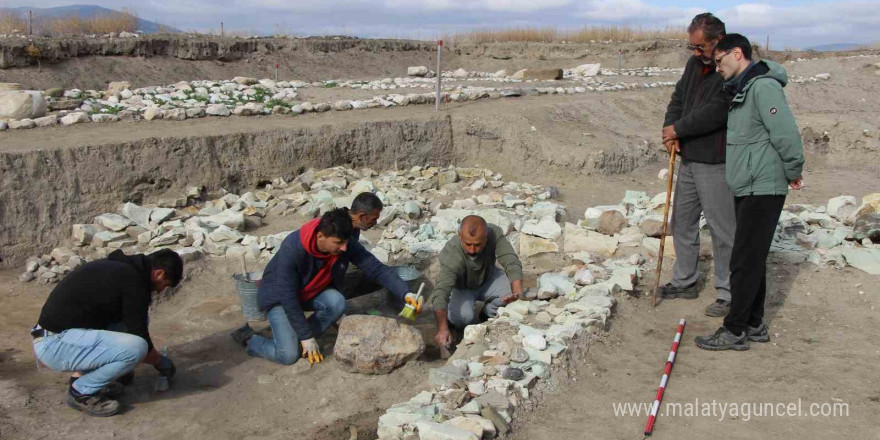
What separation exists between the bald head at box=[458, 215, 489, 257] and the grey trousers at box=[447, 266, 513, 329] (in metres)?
0.50

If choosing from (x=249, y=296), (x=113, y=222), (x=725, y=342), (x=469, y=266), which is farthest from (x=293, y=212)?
(x=725, y=342)

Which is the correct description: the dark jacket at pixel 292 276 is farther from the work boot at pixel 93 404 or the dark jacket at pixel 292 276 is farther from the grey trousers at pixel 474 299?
the work boot at pixel 93 404

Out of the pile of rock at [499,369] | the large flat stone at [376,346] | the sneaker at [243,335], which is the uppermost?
the pile of rock at [499,369]

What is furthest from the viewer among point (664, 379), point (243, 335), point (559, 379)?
point (243, 335)

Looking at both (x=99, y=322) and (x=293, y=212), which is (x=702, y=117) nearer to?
(x=99, y=322)

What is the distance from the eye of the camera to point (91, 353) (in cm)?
397

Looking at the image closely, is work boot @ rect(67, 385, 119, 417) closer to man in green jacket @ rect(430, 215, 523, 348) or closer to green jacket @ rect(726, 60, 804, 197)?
man in green jacket @ rect(430, 215, 523, 348)

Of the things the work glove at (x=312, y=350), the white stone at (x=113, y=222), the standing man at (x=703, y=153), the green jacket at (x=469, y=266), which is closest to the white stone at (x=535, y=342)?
the green jacket at (x=469, y=266)

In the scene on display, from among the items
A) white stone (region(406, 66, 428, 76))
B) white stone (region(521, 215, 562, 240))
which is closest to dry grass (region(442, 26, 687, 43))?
white stone (region(406, 66, 428, 76))

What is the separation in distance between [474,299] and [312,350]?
1.26m

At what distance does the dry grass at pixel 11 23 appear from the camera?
18031mm

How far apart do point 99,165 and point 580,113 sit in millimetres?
7263

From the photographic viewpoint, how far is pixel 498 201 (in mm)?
8062

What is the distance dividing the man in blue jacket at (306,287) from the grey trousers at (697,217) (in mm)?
2038
